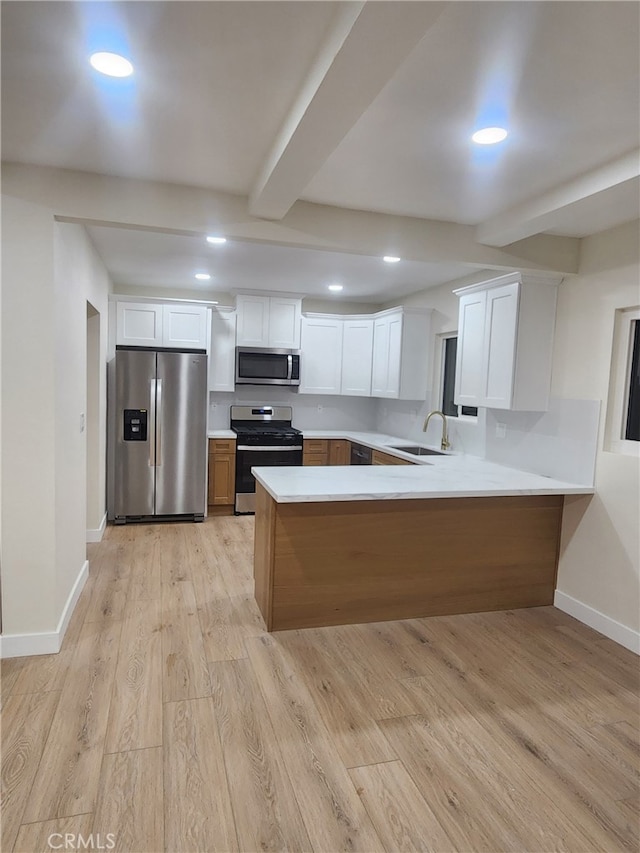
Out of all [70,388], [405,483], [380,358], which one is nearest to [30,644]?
[70,388]

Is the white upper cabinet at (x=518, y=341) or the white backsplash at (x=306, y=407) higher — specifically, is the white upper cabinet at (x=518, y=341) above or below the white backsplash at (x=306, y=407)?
above

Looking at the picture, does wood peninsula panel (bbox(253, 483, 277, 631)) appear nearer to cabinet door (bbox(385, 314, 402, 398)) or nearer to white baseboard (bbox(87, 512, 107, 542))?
white baseboard (bbox(87, 512, 107, 542))

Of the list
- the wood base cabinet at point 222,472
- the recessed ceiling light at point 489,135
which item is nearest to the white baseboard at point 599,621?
the recessed ceiling light at point 489,135

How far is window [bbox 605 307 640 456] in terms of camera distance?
10.1 ft

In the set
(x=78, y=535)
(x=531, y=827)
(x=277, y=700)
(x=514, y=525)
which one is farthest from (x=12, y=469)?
(x=514, y=525)

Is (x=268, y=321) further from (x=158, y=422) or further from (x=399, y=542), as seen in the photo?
(x=399, y=542)

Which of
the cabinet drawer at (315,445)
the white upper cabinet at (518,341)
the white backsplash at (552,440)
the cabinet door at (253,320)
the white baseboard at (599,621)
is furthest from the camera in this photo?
the cabinet drawer at (315,445)

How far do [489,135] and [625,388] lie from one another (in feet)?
5.94

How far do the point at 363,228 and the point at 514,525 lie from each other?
2.12m

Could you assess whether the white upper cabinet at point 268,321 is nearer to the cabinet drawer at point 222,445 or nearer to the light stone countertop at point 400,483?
the cabinet drawer at point 222,445

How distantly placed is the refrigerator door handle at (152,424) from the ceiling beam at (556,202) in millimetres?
3186

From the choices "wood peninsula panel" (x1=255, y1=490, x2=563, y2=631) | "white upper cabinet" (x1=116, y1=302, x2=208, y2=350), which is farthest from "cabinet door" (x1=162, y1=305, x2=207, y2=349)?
"wood peninsula panel" (x1=255, y1=490, x2=563, y2=631)

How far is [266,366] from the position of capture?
19.2 ft

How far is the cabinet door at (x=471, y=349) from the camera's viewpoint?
12.9 feet
